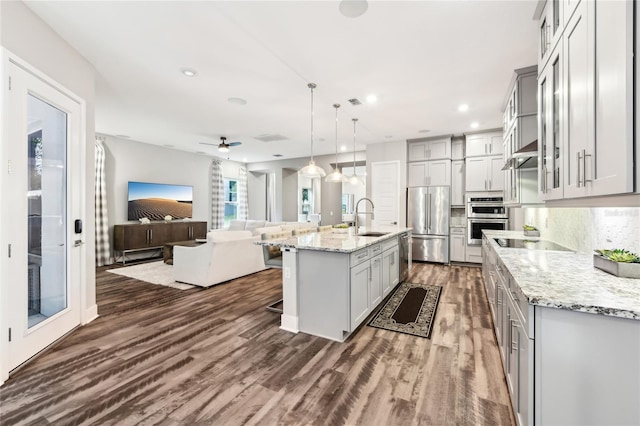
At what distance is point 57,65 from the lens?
2.63 meters

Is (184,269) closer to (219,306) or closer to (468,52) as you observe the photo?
(219,306)

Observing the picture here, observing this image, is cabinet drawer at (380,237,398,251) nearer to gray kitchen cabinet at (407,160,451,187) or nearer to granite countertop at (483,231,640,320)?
granite countertop at (483,231,640,320)

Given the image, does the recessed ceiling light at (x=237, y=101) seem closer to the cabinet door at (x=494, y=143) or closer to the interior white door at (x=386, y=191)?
the interior white door at (x=386, y=191)

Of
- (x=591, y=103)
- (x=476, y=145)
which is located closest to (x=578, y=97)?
(x=591, y=103)

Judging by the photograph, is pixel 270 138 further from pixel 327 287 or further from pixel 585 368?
pixel 585 368

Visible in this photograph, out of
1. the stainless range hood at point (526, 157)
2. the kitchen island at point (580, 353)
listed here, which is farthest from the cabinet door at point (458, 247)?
the kitchen island at point (580, 353)

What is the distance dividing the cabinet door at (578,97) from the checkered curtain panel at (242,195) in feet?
30.1

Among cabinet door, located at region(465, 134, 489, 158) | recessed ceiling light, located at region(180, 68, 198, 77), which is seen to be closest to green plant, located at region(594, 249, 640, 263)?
recessed ceiling light, located at region(180, 68, 198, 77)

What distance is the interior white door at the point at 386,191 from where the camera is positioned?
6.72 metres

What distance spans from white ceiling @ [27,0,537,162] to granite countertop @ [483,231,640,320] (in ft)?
6.56

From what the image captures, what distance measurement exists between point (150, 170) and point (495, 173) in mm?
8123

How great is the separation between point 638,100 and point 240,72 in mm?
3302

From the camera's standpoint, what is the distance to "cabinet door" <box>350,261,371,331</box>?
9.06ft

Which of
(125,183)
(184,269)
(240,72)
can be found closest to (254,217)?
(125,183)
